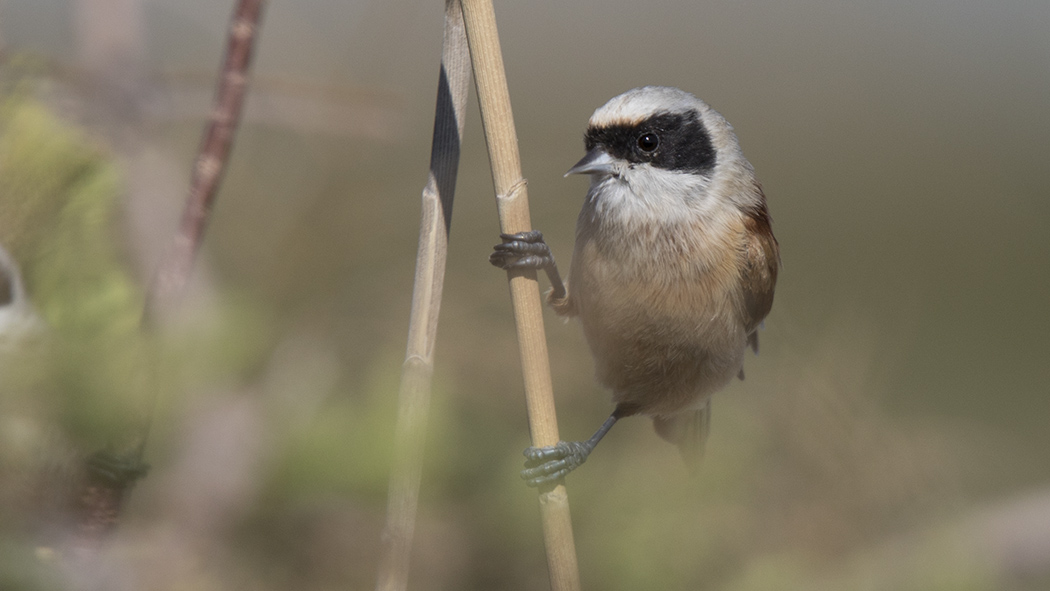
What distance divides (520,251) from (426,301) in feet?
0.43

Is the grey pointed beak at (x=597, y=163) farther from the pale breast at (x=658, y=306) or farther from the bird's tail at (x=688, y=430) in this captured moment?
the bird's tail at (x=688, y=430)

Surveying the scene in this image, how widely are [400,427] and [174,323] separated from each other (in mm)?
191

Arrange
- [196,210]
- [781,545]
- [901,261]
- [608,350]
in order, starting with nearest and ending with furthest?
[196,210] → [781,545] → [608,350] → [901,261]

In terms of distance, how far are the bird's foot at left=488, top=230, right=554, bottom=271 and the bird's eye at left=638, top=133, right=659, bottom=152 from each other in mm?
234

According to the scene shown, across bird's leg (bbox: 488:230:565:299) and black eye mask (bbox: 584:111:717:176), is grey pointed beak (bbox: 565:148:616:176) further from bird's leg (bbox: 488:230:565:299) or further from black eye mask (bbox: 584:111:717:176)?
bird's leg (bbox: 488:230:565:299)

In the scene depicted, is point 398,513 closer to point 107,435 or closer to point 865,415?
point 107,435

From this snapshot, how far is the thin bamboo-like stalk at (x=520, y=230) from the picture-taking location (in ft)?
1.87

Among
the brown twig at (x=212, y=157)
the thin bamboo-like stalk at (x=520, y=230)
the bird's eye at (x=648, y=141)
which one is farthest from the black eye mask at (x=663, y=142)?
the brown twig at (x=212, y=157)

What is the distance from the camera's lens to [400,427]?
1.83 feet

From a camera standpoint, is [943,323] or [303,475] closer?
[303,475]

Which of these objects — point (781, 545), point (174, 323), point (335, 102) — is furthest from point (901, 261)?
point (174, 323)

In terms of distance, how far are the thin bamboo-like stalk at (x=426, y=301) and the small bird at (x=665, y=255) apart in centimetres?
22

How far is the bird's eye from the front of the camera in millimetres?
884

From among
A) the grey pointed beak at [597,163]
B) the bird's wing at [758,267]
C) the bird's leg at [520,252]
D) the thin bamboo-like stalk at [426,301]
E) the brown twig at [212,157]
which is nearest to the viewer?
the brown twig at [212,157]
